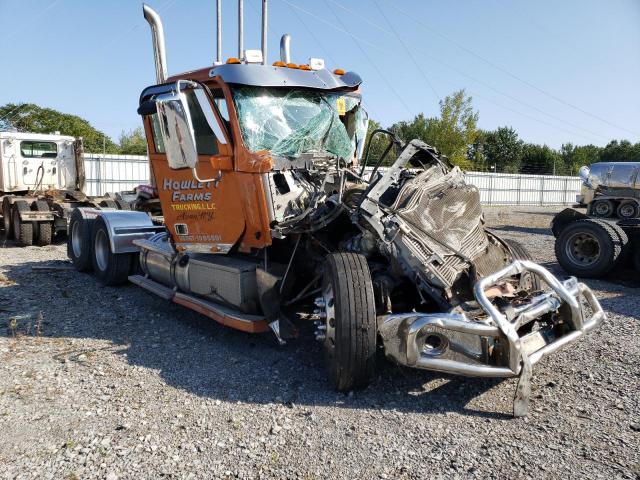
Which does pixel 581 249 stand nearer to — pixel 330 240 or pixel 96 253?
pixel 330 240

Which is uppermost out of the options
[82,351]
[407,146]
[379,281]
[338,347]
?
[407,146]

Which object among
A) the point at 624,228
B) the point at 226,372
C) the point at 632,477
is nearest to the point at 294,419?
the point at 226,372

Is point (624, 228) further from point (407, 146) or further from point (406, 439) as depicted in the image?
point (406, 439)

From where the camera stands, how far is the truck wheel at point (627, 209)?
54.1 feet

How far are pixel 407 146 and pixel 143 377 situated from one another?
2904 mm

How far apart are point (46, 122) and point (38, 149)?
32329 mm

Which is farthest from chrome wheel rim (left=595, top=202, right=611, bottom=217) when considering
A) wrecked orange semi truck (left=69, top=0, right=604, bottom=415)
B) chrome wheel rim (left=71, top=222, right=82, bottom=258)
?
chrome wheel rim (left=71, top=222, right=82, bottom=258)

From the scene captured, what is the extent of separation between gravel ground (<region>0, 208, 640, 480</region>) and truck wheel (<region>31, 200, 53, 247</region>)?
790 cm

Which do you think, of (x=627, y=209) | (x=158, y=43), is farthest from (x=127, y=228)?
(x=627, y=209)

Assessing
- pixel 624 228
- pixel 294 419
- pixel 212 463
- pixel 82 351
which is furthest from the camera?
pixel 624 228

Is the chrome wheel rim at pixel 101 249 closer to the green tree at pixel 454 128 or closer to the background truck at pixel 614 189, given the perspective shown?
the background truck at pixel 614 189

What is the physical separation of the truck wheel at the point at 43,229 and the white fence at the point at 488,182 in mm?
7582

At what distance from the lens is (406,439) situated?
344 cm

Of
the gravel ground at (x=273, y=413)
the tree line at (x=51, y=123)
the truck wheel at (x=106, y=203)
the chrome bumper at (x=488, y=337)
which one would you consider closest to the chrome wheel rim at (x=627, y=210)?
the gravel ground at (x=273, y=413)
